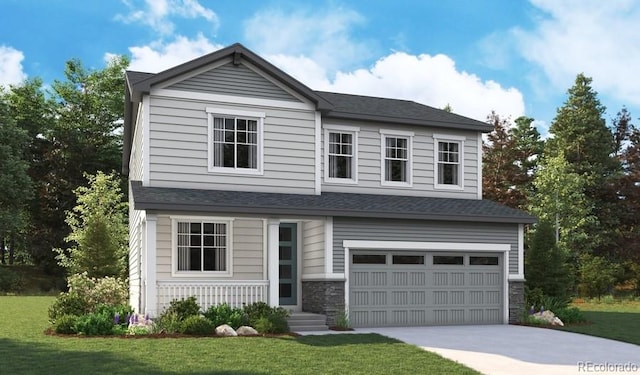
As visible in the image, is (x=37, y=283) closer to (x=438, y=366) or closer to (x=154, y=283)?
(x=154, y=283)

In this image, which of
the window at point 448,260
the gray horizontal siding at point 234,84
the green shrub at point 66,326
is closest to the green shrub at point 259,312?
the green shrub at point 66,326

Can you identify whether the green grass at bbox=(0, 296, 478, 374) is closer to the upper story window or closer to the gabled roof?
the upper story window

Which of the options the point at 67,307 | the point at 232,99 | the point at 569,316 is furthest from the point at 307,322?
the point at 569,316

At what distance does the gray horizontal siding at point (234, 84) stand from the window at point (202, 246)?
11.7ft

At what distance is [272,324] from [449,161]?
8822 mm

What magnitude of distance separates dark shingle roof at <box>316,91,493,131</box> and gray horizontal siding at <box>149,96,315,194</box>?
143 cm

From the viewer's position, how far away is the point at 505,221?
19734mm

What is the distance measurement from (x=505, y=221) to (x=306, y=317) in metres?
6.40

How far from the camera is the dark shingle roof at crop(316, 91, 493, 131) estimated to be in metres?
20.5

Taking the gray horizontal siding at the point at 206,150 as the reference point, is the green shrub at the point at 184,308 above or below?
below

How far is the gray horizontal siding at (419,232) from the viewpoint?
1814cm

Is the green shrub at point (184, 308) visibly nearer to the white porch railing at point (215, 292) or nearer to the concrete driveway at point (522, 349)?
the white porch railing at point (215, 292)

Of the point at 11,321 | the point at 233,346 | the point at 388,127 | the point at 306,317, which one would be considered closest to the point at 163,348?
the point at 233,346

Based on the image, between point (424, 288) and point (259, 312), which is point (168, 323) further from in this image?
point (424, 288)
